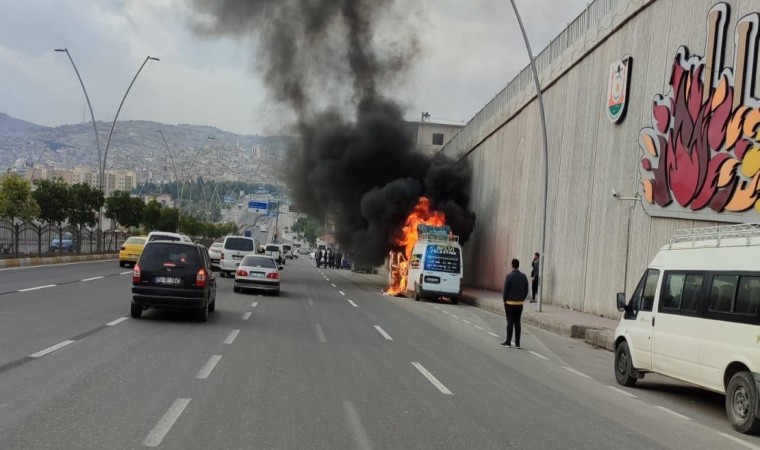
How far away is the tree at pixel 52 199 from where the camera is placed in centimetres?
4075

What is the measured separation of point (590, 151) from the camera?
24.1 m

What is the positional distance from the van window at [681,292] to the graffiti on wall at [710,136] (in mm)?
5570

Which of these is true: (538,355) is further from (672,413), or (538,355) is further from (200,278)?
(200,278)

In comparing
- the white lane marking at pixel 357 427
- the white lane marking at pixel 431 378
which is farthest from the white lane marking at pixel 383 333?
the white lane marking at pixel 357 427

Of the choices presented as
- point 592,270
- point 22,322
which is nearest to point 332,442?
point 22,322

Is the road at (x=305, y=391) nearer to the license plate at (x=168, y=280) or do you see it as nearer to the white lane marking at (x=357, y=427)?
the white lane marking at (x=357, y=427)

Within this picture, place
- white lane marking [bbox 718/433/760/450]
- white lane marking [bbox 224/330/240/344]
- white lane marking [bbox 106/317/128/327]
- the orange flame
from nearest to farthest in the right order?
white lane marking [bbox 718/433/760/450] < white lane marking [bbox 224/330/240/344] < white lane marking [bbox 106/317/128/327] < the orange flame

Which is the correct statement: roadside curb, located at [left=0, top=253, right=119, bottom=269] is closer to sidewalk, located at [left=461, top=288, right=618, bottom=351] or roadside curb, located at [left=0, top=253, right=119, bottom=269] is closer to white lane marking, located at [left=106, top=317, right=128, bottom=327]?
white lane marking, located at [left=106, top=317, right=128, bottom=327]

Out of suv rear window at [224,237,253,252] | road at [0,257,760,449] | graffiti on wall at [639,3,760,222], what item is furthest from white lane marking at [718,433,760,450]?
suv rear window at [224,237,253,252]

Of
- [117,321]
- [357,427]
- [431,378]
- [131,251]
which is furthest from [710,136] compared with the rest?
[131,251]

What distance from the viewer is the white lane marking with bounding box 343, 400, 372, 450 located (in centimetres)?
603

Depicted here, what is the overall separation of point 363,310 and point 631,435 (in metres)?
14.9

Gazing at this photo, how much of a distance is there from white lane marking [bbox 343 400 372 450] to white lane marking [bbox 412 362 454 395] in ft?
5.52

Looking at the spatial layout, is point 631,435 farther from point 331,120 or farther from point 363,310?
point 331,120
